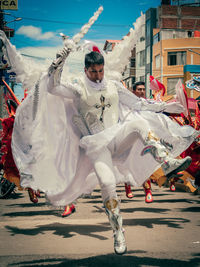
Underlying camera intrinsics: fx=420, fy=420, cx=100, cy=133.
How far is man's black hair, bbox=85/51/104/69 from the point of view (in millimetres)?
4816

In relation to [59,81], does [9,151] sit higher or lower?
lower

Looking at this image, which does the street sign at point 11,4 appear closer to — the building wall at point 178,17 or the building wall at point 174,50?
the building wall at point 174,50

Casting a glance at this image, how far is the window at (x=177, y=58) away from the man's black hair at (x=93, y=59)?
1489 inches

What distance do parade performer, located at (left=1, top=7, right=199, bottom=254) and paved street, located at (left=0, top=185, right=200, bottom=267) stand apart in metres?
0.62

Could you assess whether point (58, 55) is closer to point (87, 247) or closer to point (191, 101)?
point (87, 247)

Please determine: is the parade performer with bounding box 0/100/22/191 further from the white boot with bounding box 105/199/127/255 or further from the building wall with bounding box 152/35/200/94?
the building wall with bounding box 152/35/200/94

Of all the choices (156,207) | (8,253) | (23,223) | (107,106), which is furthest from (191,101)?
(8,253)

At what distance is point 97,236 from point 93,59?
7.27 ft

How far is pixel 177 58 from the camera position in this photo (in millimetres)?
41531

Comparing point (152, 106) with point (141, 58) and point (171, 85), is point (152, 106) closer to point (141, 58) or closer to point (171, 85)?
point (171, 85)

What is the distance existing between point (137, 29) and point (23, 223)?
3.34 m

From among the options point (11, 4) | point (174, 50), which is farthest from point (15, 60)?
point (174, 50)

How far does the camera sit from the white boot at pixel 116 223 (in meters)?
3.99

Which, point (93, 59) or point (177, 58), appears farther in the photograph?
point (177, 58)
